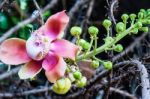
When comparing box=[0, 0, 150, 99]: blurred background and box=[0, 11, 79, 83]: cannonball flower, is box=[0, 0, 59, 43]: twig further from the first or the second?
box=[0, 11, 79, 83]: cannonball flower

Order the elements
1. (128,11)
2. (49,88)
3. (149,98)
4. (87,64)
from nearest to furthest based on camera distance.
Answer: (149,98), (87,64), (49,88), (128,11)

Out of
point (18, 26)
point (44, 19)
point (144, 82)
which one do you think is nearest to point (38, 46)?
point (144, 82)

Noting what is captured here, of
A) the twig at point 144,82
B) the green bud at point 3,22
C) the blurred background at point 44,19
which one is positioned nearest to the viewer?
the twig at point 144,82

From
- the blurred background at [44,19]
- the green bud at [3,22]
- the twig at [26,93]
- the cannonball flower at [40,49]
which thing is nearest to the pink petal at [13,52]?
the cannonball flower at [40,49]

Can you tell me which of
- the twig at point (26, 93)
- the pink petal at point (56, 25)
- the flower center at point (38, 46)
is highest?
the pink petal at point (56, 25)

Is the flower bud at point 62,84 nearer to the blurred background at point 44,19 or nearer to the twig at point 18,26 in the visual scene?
the blurred background at point 44,19

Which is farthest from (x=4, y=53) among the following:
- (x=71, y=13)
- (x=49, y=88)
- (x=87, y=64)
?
(x=71, y=13)

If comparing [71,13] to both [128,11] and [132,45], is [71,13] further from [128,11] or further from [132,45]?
[128,11]

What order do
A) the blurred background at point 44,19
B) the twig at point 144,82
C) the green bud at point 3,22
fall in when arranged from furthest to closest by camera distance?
the green bud at point 3,22 < the blurred background at point 44,19 < the twig at point 144,82
